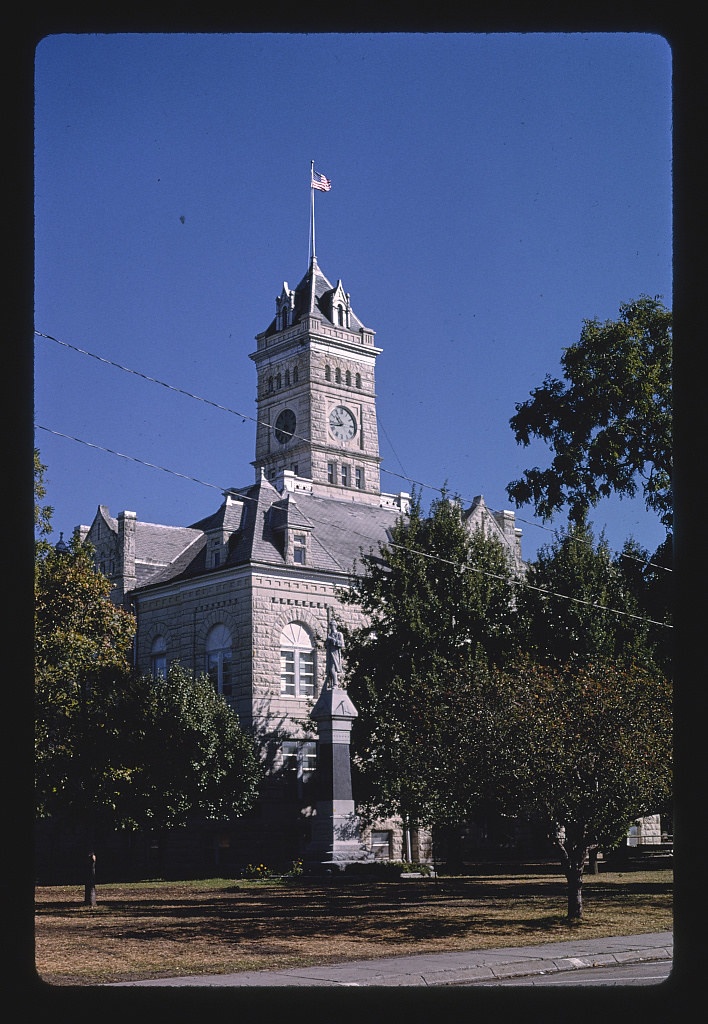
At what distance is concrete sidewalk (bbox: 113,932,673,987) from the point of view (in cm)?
1511

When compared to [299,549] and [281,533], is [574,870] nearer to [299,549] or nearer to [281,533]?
[299,549]

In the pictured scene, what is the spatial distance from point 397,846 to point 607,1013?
48423 millimetres

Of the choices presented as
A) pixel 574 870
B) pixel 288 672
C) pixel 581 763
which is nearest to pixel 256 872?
pixel 288 672

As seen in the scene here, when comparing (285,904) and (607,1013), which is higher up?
(607,1013)

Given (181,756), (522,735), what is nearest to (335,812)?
(181,756)

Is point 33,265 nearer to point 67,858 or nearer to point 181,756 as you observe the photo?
point 181,756

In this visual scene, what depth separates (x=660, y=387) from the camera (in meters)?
27.2

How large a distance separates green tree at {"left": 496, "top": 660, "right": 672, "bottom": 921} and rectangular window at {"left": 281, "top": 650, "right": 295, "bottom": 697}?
1156 inches

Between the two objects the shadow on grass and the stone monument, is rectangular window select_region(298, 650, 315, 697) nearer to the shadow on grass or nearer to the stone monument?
the stone monument

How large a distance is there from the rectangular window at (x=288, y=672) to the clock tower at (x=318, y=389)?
44.4 meters

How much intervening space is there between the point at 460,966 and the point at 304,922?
745 centimetres

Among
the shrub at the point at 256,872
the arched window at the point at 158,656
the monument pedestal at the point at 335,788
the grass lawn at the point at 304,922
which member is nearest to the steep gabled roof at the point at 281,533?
the arched window at the point at 158,656

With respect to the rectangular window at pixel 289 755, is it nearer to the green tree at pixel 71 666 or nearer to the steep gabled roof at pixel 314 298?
the green tree at pixel 71 666

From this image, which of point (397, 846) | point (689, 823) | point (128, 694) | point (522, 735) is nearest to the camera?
point (689, 823)
